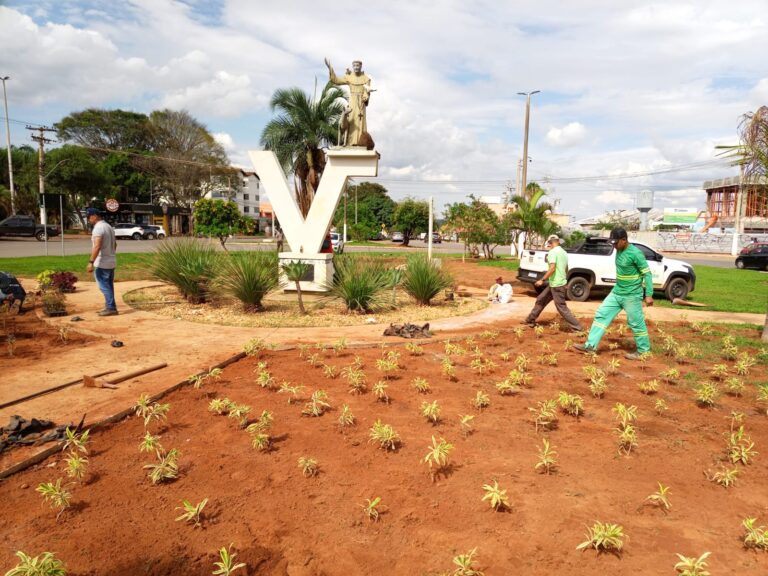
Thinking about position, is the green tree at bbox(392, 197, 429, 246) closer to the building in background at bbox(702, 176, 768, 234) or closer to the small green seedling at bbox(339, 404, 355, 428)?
the building in background at bbox(702, 176, 768, 234)

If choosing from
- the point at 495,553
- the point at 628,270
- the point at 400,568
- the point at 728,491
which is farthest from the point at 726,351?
the point at 400,568

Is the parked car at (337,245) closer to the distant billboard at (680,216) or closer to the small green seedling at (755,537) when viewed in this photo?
the small green seedling at (755,537)

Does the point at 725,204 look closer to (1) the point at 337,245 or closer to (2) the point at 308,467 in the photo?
(1) the point at 337,245

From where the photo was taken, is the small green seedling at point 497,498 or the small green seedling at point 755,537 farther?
the small green seedling at point 497,498

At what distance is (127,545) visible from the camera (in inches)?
99.3

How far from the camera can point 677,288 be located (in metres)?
12.6

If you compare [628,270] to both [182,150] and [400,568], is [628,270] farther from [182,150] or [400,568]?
[182,150]

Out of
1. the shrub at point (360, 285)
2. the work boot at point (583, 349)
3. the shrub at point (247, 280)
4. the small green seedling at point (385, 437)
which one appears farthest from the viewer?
the shrub at point (360, 285)

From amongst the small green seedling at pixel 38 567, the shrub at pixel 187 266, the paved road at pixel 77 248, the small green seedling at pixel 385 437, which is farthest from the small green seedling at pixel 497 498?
the paved road at pixel 77 248

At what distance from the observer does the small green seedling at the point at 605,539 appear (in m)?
2.49

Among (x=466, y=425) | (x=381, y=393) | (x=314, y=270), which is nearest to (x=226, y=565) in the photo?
(x=466, y=425)

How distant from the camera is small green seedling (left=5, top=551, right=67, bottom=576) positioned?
2127 millimetres

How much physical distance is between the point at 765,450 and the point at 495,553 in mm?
2674

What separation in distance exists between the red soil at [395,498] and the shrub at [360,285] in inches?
193
